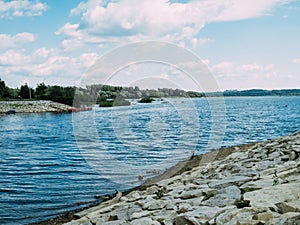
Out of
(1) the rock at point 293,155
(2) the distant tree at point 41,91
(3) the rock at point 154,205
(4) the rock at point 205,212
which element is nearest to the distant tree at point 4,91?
(2) the distant tree at point 41,91

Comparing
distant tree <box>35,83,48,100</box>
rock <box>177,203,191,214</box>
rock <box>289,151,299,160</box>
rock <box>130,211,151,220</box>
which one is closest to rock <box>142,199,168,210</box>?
rock <box>130,211,151,220</box>

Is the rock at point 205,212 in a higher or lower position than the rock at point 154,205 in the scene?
higher

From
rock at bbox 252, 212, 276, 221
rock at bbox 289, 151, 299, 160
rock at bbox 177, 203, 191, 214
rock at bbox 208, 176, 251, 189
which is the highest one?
rock at bbox 289, 151, 299, 160

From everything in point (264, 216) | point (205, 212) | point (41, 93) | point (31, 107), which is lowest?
point (205, 212)

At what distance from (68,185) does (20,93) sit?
103 m

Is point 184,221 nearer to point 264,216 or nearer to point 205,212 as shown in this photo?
point 205,212

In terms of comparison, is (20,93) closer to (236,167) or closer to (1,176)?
(1,176)

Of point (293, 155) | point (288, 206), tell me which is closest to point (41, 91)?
point (293, 155)

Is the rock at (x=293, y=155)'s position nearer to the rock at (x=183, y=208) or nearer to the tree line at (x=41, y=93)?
the rock at (x=183, y=208)

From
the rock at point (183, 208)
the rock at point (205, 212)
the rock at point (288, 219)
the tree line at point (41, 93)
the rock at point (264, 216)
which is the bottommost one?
the rock at point (183, 208)

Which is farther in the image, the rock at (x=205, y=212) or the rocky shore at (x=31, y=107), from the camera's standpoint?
the rocky shore at (x=31, y=107)

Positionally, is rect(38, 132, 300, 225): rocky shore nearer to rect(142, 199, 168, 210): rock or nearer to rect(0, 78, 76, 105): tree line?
rect(142, 199, 168, 210): rock

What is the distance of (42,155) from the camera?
70.0 ft

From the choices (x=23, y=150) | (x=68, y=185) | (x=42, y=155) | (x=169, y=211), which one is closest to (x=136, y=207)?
(x=169, y=211)
